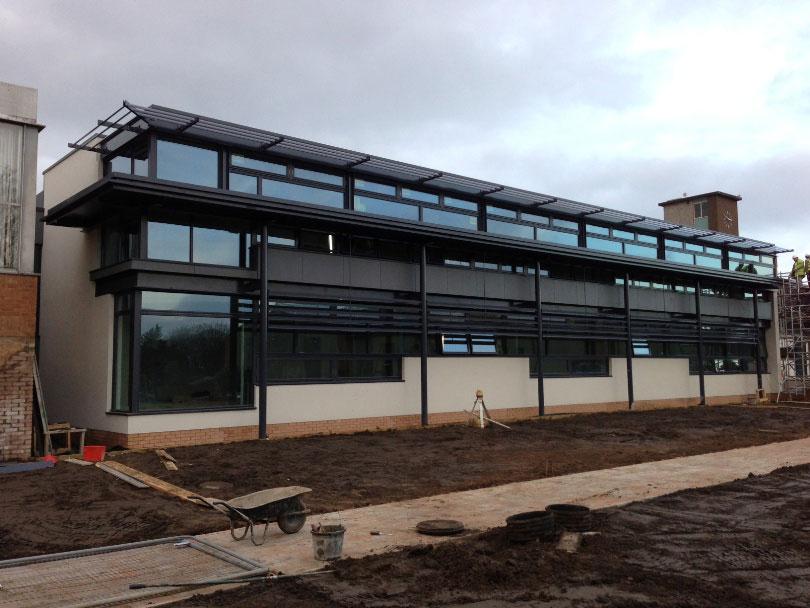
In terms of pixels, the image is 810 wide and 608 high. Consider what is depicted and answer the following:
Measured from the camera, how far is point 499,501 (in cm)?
1096

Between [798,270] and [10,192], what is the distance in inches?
1459

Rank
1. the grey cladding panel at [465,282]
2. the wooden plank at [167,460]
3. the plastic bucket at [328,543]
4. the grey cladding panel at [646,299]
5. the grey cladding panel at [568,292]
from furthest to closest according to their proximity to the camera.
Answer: the grey cladding panel at [646,299] < the grey cladding panel at [568,292] < the grey cladding panel at [465,282] < the wooden plank at [167,460] < the plastic bucket at [328,543]

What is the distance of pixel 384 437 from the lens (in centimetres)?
1861

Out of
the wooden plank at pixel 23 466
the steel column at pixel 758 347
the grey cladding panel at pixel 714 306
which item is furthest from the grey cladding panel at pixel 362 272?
the steel column at pixel 758 347

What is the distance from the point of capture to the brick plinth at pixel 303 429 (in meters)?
16.0

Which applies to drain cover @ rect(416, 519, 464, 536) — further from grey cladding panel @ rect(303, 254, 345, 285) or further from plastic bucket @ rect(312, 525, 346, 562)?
grey cladding panel @ rect(303, 254, 345, 285)

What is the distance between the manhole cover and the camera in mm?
12031

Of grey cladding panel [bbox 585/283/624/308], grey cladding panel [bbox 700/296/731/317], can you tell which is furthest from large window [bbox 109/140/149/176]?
grey cladding panel [bbox 700/296/731/317]

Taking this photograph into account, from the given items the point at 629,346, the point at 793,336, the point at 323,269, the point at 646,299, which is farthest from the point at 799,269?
the point at 323,269

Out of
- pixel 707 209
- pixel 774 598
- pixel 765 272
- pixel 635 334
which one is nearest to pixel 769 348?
pixel 765 272

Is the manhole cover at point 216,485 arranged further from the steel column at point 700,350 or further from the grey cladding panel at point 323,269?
the steel column at point 700,350

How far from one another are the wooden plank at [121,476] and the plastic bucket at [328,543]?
17.9 feet

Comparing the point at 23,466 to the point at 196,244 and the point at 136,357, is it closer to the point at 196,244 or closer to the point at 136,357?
the point at 136,357

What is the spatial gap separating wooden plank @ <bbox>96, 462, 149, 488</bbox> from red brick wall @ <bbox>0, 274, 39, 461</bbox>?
2.36 m
